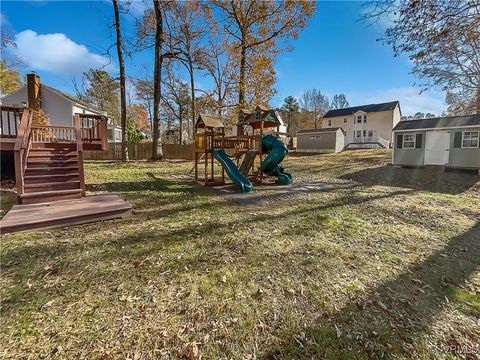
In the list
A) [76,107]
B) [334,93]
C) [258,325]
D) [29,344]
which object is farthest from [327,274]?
[334,93]

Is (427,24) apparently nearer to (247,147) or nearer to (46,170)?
(247,147)

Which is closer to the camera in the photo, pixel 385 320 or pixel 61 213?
pixel 385 320

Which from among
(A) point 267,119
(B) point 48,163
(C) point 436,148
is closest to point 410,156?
(C) point 436,148

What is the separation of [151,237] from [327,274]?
106 inches

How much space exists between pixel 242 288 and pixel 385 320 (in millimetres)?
1467

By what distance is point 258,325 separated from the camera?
7.52 ft

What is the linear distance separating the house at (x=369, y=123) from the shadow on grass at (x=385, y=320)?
3173 cm

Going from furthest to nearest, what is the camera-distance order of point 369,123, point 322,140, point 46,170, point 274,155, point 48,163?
point 369,123
point 322,140
point 274,155
point 48,163
point 46,170

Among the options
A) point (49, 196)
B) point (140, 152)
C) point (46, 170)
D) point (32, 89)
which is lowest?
point (49, 196)

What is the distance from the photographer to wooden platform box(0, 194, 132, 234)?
413 cm

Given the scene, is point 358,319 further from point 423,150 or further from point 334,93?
point 334,93

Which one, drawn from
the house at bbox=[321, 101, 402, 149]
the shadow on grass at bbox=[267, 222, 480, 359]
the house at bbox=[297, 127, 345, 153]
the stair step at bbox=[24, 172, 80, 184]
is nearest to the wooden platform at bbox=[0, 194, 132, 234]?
the stair step at bbox=[24, 172, 80, 184]

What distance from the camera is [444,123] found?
1388cm

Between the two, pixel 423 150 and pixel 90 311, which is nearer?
pixel 90 311
